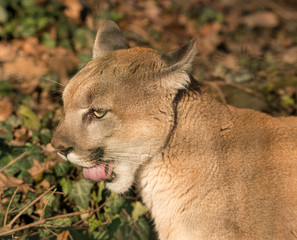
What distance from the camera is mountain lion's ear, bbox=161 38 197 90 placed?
366cm

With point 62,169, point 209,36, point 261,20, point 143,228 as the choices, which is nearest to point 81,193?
point 62,169

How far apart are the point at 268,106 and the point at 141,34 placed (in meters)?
3.39

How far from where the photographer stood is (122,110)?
381 centimetres

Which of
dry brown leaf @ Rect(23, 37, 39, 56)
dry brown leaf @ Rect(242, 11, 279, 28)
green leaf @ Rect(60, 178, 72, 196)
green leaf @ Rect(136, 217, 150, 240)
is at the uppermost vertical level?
dry brown leaf @ Rect(23, 37, 39, 56)

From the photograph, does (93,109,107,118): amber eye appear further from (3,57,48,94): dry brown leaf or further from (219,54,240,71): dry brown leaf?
(219,54,240,71): dry brown leaf

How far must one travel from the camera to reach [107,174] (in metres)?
4.20

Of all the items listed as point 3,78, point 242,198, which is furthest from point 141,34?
point 242,198

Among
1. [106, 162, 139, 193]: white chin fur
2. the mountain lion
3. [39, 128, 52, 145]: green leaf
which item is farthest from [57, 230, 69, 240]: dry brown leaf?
[39, 128, 52, 145]: green leaf

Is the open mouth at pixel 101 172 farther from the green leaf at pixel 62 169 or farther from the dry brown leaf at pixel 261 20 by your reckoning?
the dry brown leaf at pixel 261 20

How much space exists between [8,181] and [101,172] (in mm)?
1279

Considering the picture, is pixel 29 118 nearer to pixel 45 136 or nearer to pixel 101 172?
pixel 45 136

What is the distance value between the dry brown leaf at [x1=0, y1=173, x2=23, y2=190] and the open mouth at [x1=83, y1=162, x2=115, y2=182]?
3.19 ft

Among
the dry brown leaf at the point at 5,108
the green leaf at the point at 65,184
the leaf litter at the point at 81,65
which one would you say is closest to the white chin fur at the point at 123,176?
the leaf litter at the point at 81,65

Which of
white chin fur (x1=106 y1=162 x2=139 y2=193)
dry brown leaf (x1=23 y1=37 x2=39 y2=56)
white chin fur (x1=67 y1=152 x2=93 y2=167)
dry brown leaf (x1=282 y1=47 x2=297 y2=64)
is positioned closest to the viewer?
white chin fur (x1=67 y1=152 x2=93 y2=167)
